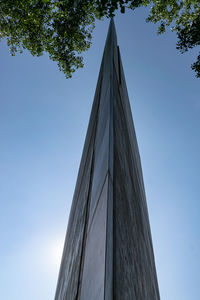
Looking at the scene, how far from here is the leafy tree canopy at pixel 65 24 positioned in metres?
8.58

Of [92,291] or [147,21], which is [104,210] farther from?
[147,21]

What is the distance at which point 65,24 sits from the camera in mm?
9688

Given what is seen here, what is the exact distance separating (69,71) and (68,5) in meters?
2.80

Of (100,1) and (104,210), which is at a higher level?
(100,1)

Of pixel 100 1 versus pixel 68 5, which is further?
pixel 68 5

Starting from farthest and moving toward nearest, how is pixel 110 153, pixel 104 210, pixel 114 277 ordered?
1. pixel 110 153
2. pixel 104 210
3. pixel 114 277

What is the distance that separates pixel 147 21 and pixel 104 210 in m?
11.0

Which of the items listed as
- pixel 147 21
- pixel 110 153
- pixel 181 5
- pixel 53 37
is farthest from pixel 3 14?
pixel 110 153

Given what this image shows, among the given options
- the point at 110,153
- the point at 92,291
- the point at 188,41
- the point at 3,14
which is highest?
the point at 3,14

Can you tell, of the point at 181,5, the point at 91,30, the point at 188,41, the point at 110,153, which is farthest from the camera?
the point at 91,30

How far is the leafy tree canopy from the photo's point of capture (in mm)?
8578

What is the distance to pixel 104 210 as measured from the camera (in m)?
1.13

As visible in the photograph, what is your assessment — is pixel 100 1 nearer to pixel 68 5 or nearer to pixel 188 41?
pixel 68 5

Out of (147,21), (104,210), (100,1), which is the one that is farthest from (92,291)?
(147,21)
